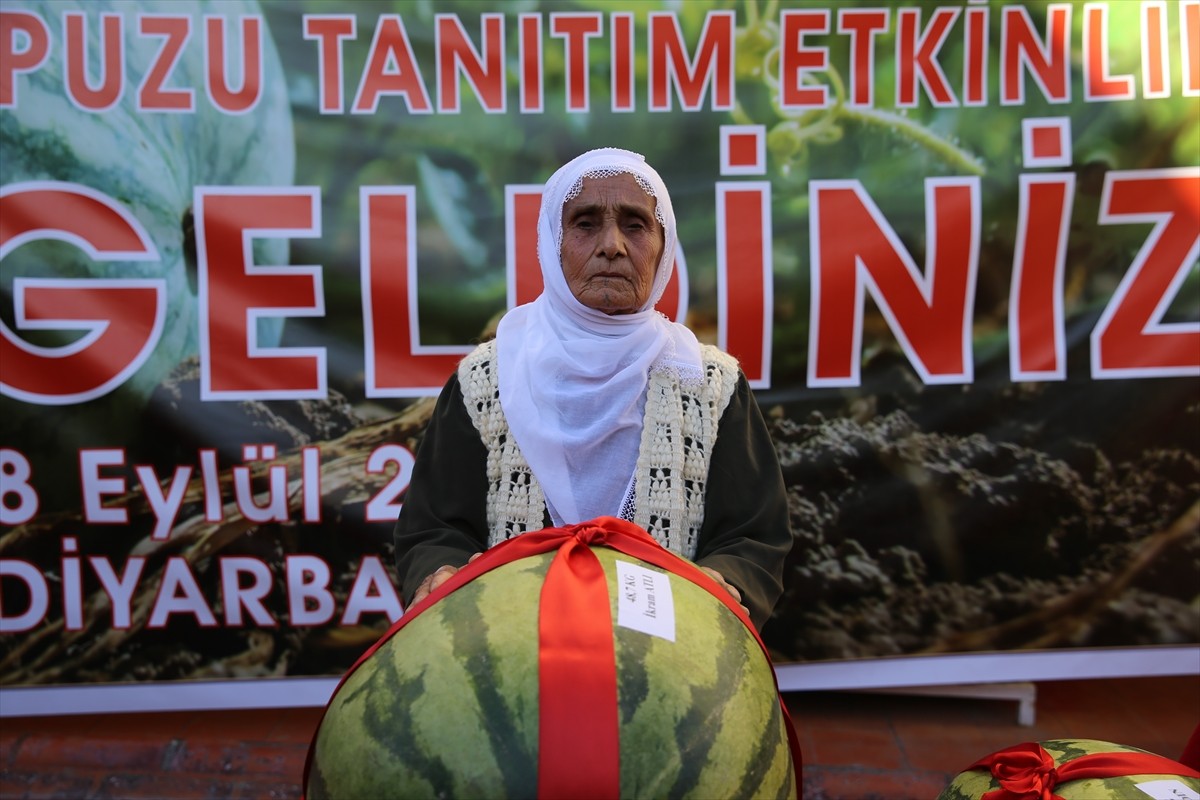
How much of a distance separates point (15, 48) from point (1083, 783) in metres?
3.55

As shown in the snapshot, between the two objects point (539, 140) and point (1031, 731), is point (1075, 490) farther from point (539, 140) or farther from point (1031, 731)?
point (539, 140)

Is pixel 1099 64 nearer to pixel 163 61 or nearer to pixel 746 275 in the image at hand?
pixel 746 275

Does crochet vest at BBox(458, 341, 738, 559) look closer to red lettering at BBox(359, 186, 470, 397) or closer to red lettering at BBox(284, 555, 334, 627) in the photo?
red lettering at BBox(359, 186, 470, 397)

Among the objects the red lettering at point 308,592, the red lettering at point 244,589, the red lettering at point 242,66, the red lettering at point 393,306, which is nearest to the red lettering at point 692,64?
the red lettering at point 393,306

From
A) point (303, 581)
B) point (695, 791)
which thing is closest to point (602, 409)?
point (695, 791)

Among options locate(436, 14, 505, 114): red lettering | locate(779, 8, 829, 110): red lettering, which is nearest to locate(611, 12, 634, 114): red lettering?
locate(436, 14, 505, 114): red lettering

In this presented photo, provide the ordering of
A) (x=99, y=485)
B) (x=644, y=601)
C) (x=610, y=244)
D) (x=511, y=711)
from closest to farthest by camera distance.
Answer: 1. (x=511, y=711)
2. (x=644, y=601)
3. (x=610, y=244)
4. (x=99, y=485)

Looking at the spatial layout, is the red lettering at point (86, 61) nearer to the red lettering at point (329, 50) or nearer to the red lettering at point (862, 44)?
the red lettering at point (329, 50)

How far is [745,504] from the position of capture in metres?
1.88

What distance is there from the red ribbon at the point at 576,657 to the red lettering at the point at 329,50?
2.31 meters

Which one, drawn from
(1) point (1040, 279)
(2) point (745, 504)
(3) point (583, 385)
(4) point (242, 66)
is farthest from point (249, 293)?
(1) point (1040, 279)

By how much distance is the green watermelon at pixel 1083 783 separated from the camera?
1.56 metres

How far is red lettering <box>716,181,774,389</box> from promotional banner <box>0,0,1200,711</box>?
11 millimetres

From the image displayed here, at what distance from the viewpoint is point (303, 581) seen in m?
3.33
